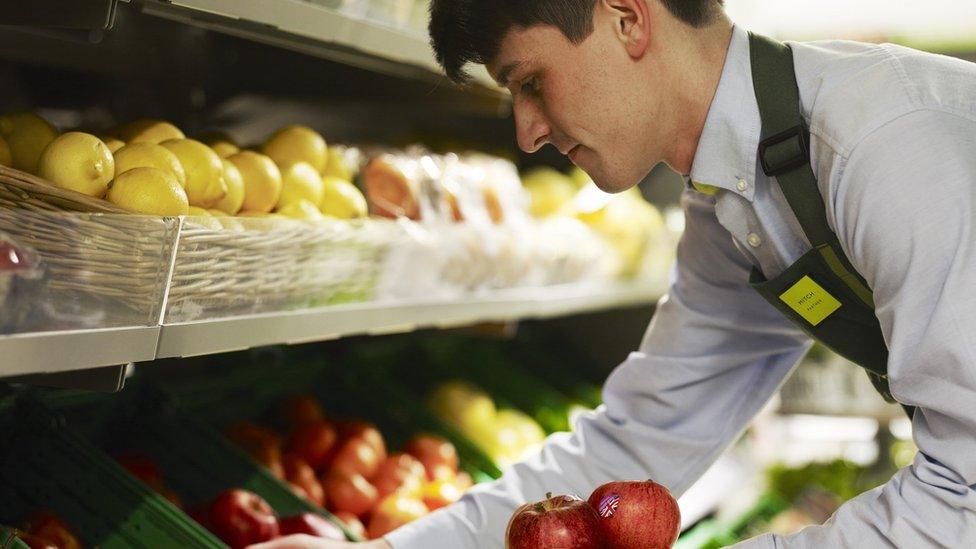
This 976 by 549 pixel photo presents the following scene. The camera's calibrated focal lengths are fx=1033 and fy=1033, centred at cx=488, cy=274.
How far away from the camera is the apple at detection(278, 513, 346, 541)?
73.7 inches

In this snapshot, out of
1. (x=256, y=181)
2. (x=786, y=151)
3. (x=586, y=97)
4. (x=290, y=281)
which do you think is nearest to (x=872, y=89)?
(x=786, y=151)

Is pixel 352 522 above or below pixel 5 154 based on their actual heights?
below

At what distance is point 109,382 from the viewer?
1.39 meters

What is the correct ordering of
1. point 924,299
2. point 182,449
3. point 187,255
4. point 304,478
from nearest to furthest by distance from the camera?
point 924,299 < point 187,255 < point 182,449 < point 304,478

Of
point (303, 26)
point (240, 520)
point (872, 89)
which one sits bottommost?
point (240, 520)

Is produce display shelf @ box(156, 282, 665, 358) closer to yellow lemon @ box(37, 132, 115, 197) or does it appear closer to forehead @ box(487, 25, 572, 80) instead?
yellow lemon @ box(37, 132, 115, 197)

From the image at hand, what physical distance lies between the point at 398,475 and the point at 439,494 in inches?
4.2

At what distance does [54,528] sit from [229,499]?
0.34 m

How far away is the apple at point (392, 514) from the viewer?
216 cm

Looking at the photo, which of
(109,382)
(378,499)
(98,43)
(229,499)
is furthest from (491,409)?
(109,382)

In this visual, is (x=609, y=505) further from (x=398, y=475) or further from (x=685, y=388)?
(x=398, y=475)

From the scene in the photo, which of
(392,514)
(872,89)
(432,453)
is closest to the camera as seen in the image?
(872,89)

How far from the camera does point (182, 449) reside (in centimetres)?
206

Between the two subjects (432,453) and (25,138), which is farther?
(432,453)
